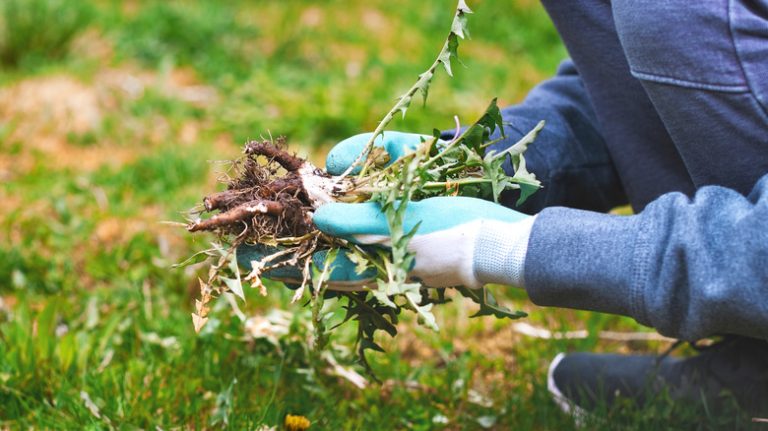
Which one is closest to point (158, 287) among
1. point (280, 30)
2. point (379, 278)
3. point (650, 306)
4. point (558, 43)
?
point (379, 278)

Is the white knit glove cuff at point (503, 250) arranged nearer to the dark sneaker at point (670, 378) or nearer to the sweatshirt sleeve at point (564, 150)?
the sweatshirt sleeve at point (564, 150)

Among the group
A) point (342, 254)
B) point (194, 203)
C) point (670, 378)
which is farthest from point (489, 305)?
point (194, 203)

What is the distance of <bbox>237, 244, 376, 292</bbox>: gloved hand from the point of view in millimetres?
1472

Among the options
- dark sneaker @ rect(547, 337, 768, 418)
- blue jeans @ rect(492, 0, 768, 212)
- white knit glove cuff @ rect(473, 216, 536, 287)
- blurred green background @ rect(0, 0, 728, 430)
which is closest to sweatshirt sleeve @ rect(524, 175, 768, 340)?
white knit glove cuff @ rect(473, 216, 536, 287)

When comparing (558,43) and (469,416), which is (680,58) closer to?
(469,416)

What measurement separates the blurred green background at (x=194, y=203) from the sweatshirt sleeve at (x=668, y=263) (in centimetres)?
52

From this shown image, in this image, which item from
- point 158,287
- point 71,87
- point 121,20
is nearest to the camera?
point 158,287

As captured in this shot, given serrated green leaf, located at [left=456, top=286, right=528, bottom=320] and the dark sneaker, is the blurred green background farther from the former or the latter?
serrated green leaf, located at [left=456, top=286, right=528, bottom=320]

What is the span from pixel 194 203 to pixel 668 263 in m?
1.91

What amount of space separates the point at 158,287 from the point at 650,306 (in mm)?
1507

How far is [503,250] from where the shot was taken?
1363 millimetres

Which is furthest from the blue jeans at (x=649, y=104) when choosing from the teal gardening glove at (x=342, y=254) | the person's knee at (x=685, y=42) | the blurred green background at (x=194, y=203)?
the blurred green background at (x=194, y=203)

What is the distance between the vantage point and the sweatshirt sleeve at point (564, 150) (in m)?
1.78

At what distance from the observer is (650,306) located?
1.29 metres
